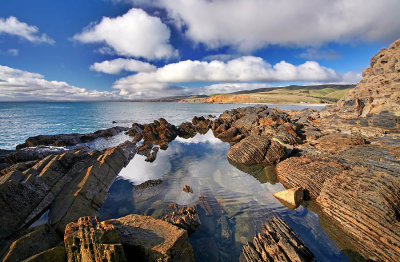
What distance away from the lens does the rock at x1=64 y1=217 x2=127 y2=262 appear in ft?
10.4

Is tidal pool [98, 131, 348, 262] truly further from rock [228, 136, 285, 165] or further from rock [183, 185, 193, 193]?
rock [228, 136, 285, 165]

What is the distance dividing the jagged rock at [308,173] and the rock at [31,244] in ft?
33.8

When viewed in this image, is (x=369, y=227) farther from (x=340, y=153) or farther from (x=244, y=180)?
(x=340, y=153)

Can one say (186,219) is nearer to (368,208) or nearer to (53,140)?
(368,208)

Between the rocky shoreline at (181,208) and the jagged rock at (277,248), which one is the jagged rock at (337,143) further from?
the jagged rock at (277,248)

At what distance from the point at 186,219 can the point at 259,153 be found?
28.1 feet

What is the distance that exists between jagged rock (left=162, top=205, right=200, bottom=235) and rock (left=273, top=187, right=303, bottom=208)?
4491mm

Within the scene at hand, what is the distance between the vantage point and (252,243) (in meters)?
5.16

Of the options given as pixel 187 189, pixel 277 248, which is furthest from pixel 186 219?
pixel 277 248

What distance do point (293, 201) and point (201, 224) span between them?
177 inches

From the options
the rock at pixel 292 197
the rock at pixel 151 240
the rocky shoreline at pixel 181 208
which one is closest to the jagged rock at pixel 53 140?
the rocky shoreline at pixel 181 208

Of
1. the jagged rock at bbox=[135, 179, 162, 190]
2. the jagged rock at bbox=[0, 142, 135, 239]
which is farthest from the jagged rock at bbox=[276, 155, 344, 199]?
the jagged rock at bbox=[0, 142, 135, 239]

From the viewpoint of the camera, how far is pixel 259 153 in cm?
1262

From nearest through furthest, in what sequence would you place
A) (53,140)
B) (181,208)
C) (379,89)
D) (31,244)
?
(31,244) → (181,208) → (53,140) → (379,89)
